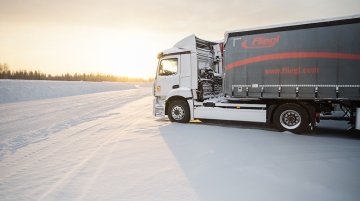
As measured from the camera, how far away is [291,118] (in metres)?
9.03

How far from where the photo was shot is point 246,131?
9438 millimetres

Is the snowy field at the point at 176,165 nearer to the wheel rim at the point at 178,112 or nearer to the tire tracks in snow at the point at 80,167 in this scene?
the tire tracks in snow at the point at 80,167

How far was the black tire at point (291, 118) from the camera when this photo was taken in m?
8.76

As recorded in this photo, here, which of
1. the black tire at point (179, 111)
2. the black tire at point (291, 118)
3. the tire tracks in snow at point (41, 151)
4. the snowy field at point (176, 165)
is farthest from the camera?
the black tire at point (179, 111)

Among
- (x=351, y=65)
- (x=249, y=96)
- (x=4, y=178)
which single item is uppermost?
(x=351, y=65)

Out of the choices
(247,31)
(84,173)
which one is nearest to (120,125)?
(84,173)

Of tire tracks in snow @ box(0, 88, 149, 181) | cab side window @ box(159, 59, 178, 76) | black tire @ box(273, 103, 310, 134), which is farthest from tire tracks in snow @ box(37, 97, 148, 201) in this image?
black tire @ box(273, 103, 310, 134)

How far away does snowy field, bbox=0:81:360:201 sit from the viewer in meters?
4.16

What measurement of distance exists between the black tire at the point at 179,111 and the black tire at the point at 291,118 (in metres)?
3.61

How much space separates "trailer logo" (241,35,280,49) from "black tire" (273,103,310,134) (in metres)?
2.18

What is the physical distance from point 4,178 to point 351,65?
9323 mm

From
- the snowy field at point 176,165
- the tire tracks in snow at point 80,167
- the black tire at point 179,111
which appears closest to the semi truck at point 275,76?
the black tire at point 179,111

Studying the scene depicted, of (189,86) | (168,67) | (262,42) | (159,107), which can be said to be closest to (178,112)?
(159,107)

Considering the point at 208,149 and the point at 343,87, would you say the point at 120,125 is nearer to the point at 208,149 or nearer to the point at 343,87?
the point at 208,149
